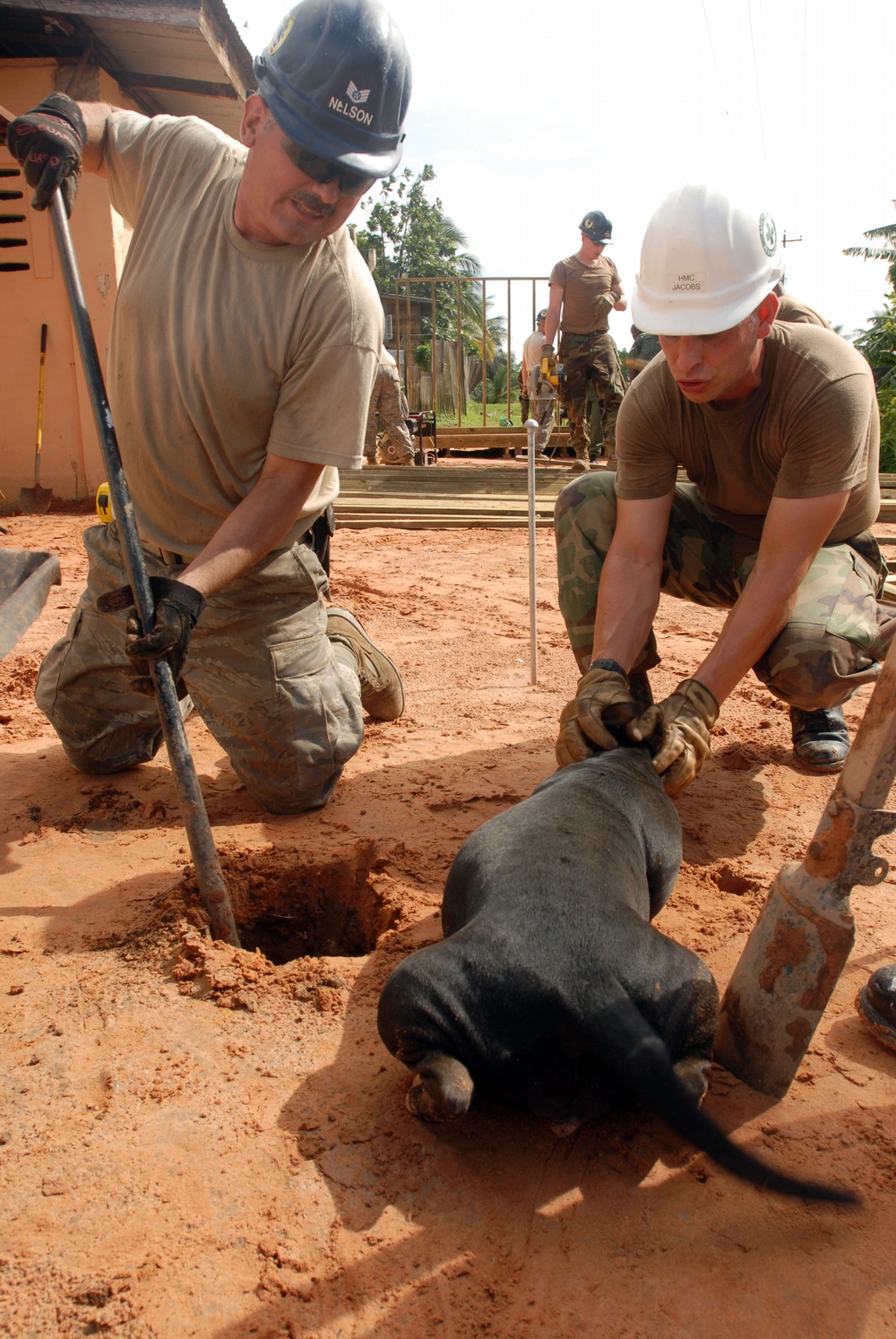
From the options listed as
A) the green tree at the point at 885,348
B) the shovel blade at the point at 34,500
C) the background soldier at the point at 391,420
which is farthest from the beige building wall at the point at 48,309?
the green tree at the point at 885,348

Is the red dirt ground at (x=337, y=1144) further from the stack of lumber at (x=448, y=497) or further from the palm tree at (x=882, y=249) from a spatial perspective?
the palm tree at (x=882, y=249)

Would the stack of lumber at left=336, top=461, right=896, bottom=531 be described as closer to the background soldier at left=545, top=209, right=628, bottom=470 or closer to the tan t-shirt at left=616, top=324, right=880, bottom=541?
the background soldier at left=545, top=209, right=628, bottom=470

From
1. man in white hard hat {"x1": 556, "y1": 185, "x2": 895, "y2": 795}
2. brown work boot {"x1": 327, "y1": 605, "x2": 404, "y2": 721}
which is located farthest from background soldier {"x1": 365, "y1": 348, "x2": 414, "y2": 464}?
man in white hard hat {"x1": 556, "y1": 185, "x2": 895, "y2": 795}

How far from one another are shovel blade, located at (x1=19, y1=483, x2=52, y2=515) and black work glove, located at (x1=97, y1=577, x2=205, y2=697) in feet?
24.1

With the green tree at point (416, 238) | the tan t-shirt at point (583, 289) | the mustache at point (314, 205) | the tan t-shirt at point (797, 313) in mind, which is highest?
the green tree at point (416, 238)

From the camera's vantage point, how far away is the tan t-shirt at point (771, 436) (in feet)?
9.66

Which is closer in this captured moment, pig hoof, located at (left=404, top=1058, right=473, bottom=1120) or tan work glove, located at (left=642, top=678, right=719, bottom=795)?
pig hoof, located at (left=404, top=1058, right=473, bottom=1120)

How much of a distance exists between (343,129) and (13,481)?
8.09 m

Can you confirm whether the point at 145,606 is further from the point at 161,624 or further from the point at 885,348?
the point at 885,348

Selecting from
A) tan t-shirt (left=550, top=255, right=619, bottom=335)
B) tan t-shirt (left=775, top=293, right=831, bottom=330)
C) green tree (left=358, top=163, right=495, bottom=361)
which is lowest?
tan t-shirt (left=775, top=293, right=831, bottom=330)

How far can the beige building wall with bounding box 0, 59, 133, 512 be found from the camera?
28.4 feet

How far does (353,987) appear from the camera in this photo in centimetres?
232

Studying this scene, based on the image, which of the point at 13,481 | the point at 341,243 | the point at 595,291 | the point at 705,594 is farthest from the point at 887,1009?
the point at 595,291

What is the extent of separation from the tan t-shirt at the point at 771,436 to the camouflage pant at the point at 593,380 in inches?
298
